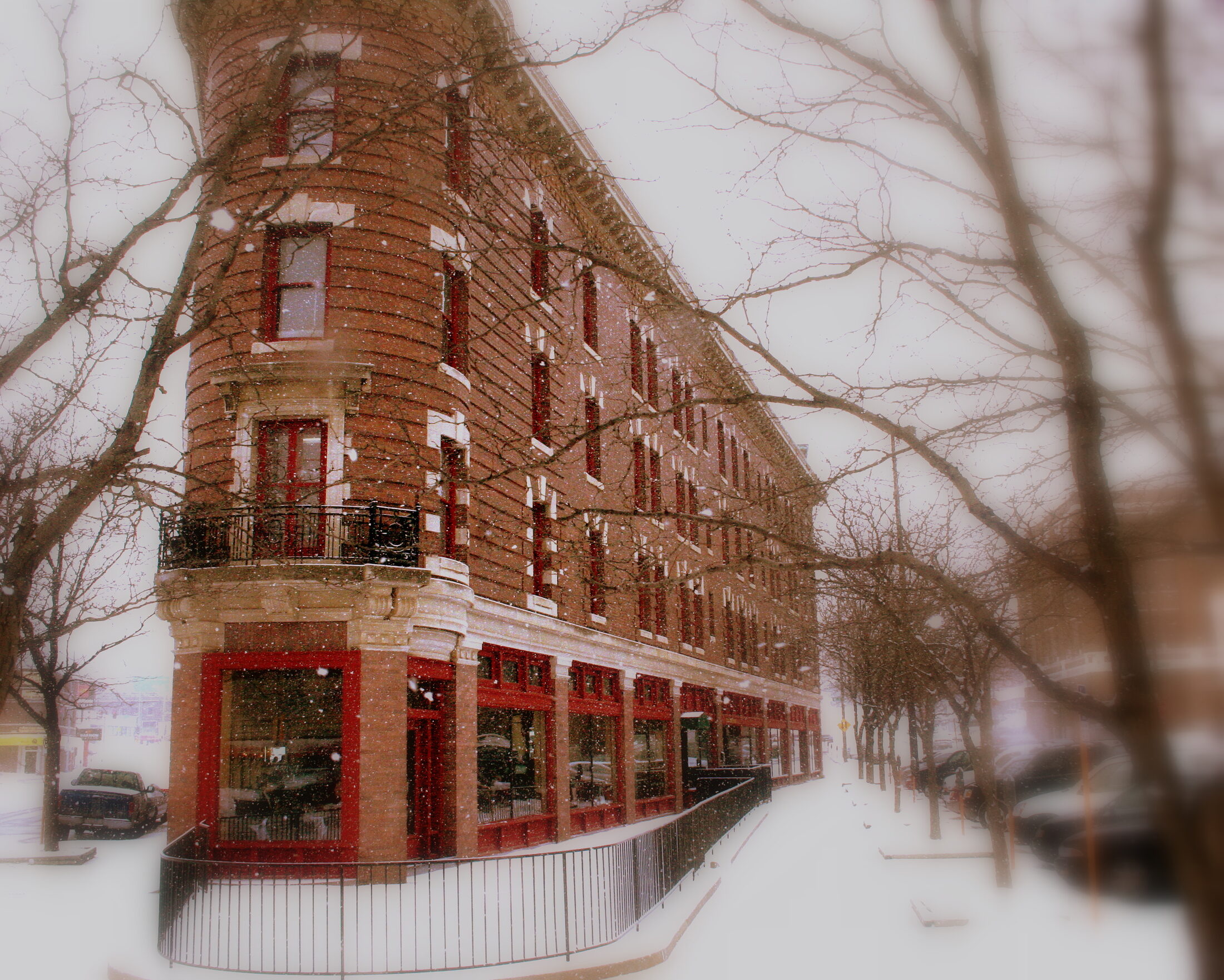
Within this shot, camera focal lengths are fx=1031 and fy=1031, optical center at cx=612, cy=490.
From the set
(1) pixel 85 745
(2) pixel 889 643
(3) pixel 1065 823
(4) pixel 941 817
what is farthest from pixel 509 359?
(1) pixel 85 745

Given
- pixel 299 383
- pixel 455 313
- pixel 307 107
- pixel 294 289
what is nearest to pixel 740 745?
pixel 455 313

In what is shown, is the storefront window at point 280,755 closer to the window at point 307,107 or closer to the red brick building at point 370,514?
the red brick building at point 370,514

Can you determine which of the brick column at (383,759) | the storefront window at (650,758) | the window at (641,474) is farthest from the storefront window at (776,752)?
the brick column at (383,759)

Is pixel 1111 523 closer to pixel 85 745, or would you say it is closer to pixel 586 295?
pixel 586 295

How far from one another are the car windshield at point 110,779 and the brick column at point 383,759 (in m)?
14.1

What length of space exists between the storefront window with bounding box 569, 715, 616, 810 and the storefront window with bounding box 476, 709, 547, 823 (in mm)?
1601

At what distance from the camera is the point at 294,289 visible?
58.0ft

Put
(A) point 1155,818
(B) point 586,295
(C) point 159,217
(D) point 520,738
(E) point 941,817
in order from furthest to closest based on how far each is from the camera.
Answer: (E) point 941,817 < (B) point 586,295 < (D) point 520,738 < (C) point 159,217 < (A) point 1155,818

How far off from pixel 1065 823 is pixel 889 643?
8.05 m

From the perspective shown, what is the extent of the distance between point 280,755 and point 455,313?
8564mm

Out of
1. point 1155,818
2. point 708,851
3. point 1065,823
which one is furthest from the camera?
point 708,851

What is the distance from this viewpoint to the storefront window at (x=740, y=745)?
38438 millimetres

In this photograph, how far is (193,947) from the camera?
10461 millimetres

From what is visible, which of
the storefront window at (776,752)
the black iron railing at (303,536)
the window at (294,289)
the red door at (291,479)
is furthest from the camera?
the storefront window at (776,752)
